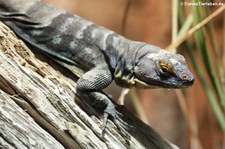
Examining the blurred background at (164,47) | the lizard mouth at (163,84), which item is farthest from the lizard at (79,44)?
the blurred background at (164,47)

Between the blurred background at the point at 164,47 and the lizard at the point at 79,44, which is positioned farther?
Answer: the blurred background at the point at 164,47

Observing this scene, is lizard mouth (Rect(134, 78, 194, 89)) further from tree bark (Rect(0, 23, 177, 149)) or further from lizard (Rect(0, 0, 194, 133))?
tree bark (Rect(0, 23, 177, 149))

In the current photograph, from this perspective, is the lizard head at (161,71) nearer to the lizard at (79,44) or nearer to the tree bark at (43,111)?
the lizard at (79,44)

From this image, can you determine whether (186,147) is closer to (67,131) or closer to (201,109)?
(201,109)

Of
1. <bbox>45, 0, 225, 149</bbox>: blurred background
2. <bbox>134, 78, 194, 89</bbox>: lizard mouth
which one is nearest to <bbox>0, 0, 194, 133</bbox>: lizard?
<bbox>134, 78, 194, 89</bbox>: lizard mouth

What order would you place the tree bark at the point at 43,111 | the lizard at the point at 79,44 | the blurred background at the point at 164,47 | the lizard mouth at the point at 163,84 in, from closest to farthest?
the tree bark at the point at 43,111, the lizard mouth at the point at 163,84, the lizard at the point at 79,44, the blurred background at the point at 164,47

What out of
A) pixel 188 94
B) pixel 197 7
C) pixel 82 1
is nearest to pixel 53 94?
pixel 197 7

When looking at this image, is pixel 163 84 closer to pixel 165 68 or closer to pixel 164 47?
pixel 165 68
